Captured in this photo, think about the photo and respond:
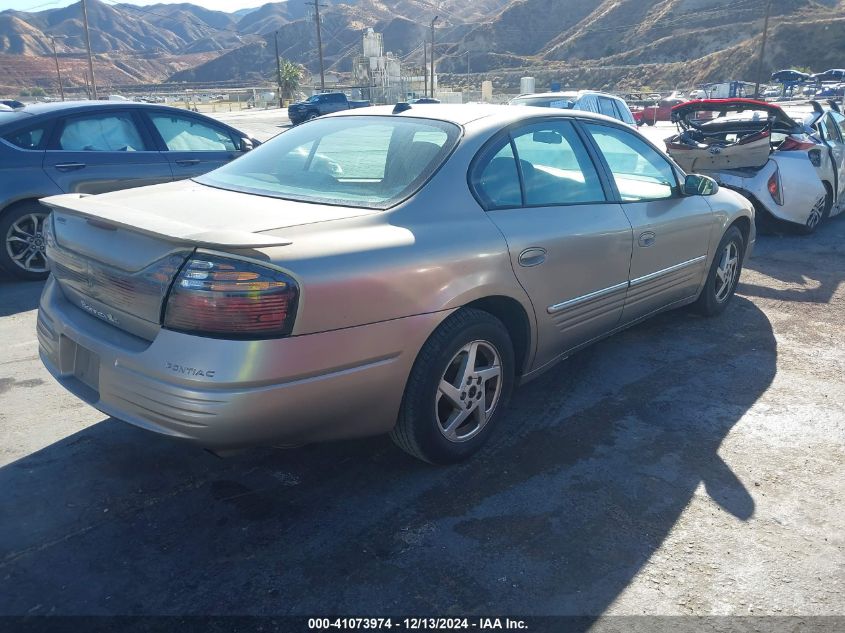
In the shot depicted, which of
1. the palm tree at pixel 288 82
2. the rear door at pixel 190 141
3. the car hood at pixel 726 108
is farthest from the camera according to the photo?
the palm tree at pixel 288 82

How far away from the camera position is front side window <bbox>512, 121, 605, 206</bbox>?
341 cm

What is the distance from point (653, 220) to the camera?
4066mm

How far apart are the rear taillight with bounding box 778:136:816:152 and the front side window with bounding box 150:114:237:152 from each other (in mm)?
6297

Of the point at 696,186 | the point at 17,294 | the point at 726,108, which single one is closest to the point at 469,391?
the point at 696,186

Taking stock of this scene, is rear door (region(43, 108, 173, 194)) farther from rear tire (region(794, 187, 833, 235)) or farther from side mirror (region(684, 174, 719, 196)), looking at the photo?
rear tire (region(794, 187, 833, 235))

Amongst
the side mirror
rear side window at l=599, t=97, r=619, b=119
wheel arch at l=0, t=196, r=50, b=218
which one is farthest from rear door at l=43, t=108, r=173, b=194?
rear side window at l=599, t=97, r=619, b=119

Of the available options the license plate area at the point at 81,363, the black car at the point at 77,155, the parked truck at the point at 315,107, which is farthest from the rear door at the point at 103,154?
the parked truck at the point at 315,107

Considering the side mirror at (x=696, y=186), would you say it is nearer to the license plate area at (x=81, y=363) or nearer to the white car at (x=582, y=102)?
the license plate area at (x=81, y=363)

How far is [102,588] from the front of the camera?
2.30 m

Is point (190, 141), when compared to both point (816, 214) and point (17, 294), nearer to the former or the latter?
point (17, 294)

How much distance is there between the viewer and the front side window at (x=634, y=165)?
3977 mm

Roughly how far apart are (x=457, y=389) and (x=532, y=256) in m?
0.74

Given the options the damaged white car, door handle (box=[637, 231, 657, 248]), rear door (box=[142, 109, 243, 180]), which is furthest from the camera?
the damaged white car

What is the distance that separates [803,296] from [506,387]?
12.9ft
